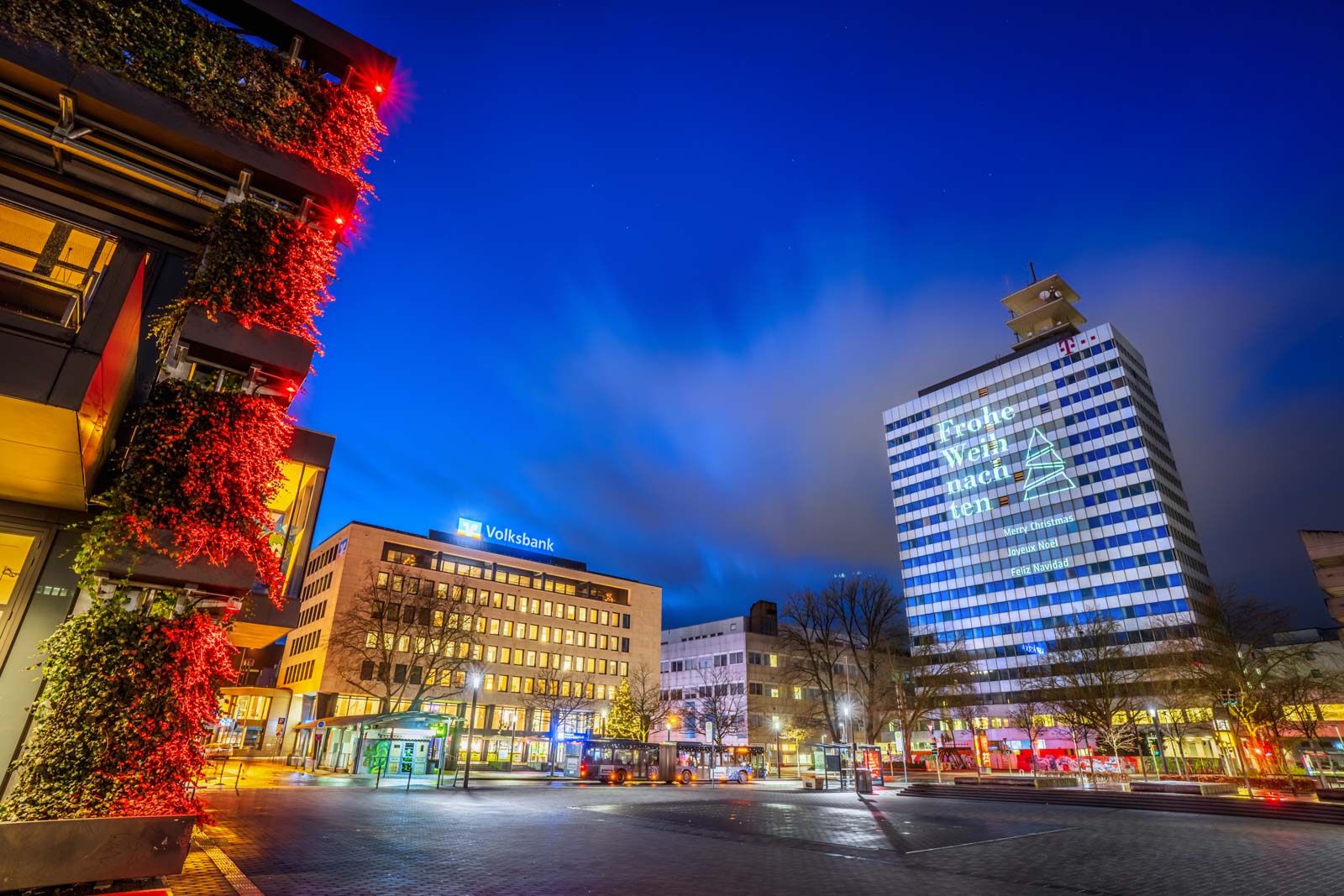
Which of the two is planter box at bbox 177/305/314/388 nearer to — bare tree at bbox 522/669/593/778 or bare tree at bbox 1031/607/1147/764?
bare tree at bbox 1031/607/1147/764

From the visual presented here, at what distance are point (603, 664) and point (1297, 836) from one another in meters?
69.4

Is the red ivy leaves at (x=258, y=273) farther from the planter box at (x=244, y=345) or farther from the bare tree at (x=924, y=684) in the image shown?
the bare tree at (x=924, y=684)

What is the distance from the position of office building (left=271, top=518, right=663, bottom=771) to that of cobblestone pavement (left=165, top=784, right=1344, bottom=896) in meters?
28.4

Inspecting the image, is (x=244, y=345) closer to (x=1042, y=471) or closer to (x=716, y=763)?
(x=716, y=763)

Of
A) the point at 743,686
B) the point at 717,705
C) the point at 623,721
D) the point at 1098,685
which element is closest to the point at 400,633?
the point at 623,721

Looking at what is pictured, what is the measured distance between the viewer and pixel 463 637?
57500 millimetres

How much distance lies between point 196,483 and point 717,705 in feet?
284

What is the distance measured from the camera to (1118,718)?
68.1 metres

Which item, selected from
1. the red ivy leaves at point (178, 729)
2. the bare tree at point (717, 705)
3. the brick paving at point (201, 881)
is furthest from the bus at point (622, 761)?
the red ivy leaves at point (178, 729)

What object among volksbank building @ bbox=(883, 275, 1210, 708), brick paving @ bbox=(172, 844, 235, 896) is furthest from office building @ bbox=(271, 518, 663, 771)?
volksbank building @ bbox=(883, 275, 1210, 708)

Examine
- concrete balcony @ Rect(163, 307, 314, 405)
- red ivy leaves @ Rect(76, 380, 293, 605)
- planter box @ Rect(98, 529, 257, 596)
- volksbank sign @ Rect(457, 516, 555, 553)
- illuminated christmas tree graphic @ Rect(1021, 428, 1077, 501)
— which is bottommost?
planter box @ Rect(98, 529, 257, 596)

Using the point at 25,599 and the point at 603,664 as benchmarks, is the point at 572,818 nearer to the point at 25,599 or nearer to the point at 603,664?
the point at 25,599

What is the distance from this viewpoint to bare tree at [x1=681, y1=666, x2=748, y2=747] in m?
86.4

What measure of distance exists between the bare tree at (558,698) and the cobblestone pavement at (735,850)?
46.3 metres
